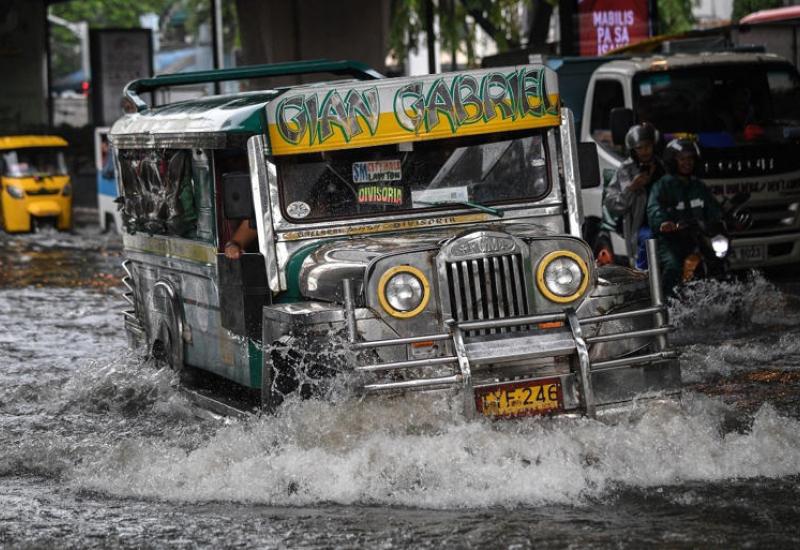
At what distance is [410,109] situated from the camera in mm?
8742

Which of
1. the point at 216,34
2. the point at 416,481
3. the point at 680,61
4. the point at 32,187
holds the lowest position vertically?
the point at 416,481

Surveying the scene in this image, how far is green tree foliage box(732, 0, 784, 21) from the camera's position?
23.9m

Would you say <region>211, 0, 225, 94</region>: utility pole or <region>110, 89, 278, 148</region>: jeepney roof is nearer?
<region>110, 89, 278, 148</region>: jeepney roof

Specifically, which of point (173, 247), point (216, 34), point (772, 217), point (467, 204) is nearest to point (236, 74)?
point (173, 247)

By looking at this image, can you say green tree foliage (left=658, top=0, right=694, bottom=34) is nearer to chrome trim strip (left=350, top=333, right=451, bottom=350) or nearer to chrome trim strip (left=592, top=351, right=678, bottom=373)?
chrome trim strip (left=592, top=351, right=678, bottom=373)

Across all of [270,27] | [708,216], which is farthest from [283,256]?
[270,27]

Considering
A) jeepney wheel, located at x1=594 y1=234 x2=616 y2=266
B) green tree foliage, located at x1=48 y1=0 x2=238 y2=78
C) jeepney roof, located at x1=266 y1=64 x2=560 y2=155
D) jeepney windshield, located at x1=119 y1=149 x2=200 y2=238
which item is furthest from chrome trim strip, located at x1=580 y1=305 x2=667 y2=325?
green tree foliage, located at x1=48 y1=0 x2=238 y2=78

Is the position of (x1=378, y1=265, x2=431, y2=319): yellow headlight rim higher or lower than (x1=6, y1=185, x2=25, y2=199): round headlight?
lower

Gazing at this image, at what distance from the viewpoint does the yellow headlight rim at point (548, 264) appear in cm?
798

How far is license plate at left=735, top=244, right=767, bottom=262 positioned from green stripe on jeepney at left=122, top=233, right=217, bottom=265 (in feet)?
21.4

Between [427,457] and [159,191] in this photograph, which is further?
[159,191]

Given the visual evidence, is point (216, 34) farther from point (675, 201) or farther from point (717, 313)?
point (675, 201)

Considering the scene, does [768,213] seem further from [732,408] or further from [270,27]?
[270,27]

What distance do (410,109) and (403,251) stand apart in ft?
4.05
